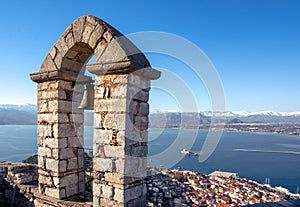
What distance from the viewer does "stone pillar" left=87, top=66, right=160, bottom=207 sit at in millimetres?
2314

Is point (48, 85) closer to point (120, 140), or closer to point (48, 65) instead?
point (48, 65)

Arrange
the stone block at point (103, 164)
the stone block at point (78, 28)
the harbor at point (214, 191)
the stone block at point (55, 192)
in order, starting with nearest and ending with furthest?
the stone block at point (103, 164)
the stone block at point (78, 28)
the stone block at point (55, 192)
the harbor at point (214, 191)

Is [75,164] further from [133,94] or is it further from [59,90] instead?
[133,94]

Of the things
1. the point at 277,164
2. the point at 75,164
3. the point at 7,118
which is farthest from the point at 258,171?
the point at 7,118

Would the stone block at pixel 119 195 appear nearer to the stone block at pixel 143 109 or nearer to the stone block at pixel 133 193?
the stone block at pixel 133 193

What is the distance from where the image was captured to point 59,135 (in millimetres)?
3006

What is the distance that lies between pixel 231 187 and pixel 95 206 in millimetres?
29386

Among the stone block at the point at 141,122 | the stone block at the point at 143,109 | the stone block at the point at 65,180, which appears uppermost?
the stone block at the point at 143,109

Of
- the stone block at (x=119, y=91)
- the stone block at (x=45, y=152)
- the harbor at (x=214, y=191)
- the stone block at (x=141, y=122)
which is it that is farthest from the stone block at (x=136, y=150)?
the harbor at (x=214, y=191)

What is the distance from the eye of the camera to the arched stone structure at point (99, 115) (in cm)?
234

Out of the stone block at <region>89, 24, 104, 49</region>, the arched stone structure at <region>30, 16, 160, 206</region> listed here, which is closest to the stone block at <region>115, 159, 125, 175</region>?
the arched stone structure at <region>30, 16, 160, 206</region>

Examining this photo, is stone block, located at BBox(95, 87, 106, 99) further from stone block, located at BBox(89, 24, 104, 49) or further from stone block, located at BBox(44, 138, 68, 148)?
stone block, located at BBox(44, 138, 68, 148)

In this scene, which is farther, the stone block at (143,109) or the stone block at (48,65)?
the stone block at (48,65)

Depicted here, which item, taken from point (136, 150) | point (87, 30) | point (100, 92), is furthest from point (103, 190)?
point (87, 30)
